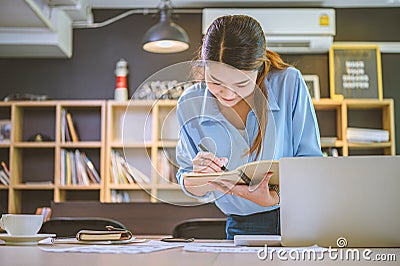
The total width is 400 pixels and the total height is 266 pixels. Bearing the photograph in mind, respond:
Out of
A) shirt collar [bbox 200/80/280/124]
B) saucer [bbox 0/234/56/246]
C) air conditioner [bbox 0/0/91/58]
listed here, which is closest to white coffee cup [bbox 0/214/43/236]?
saucer [bbox 0/234/56/246]

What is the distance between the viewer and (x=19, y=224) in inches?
63.0

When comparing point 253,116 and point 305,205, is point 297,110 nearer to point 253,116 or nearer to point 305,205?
point 253,116

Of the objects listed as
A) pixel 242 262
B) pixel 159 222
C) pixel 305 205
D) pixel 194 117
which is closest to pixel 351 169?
pixel 305 205

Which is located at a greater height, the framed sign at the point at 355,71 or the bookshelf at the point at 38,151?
the framed sign at the point at 355,71

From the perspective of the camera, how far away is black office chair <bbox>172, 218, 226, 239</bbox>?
297cm

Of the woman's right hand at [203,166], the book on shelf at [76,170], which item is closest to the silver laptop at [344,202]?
the woman's right hand at [203,166]

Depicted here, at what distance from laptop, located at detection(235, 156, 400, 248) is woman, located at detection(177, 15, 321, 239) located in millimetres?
329

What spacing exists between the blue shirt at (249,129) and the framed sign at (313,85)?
11.4 feet

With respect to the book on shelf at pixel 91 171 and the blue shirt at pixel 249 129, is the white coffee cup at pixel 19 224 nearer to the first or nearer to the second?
the blue shirt at pixel 249 129

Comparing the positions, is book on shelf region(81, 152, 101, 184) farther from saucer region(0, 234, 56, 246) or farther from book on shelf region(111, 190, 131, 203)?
saucer region(0, 234, 56, 246)

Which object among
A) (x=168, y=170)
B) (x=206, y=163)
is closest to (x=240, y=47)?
(x=206, y=163)

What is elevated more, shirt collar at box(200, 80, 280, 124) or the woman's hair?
the woman's hair

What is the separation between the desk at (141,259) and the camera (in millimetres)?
1063

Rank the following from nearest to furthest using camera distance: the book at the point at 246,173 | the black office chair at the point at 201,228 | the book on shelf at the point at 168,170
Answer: the book at the point at 246,173, the book on shelf at the point at 168,170, the black office chair at the point at 201,228
